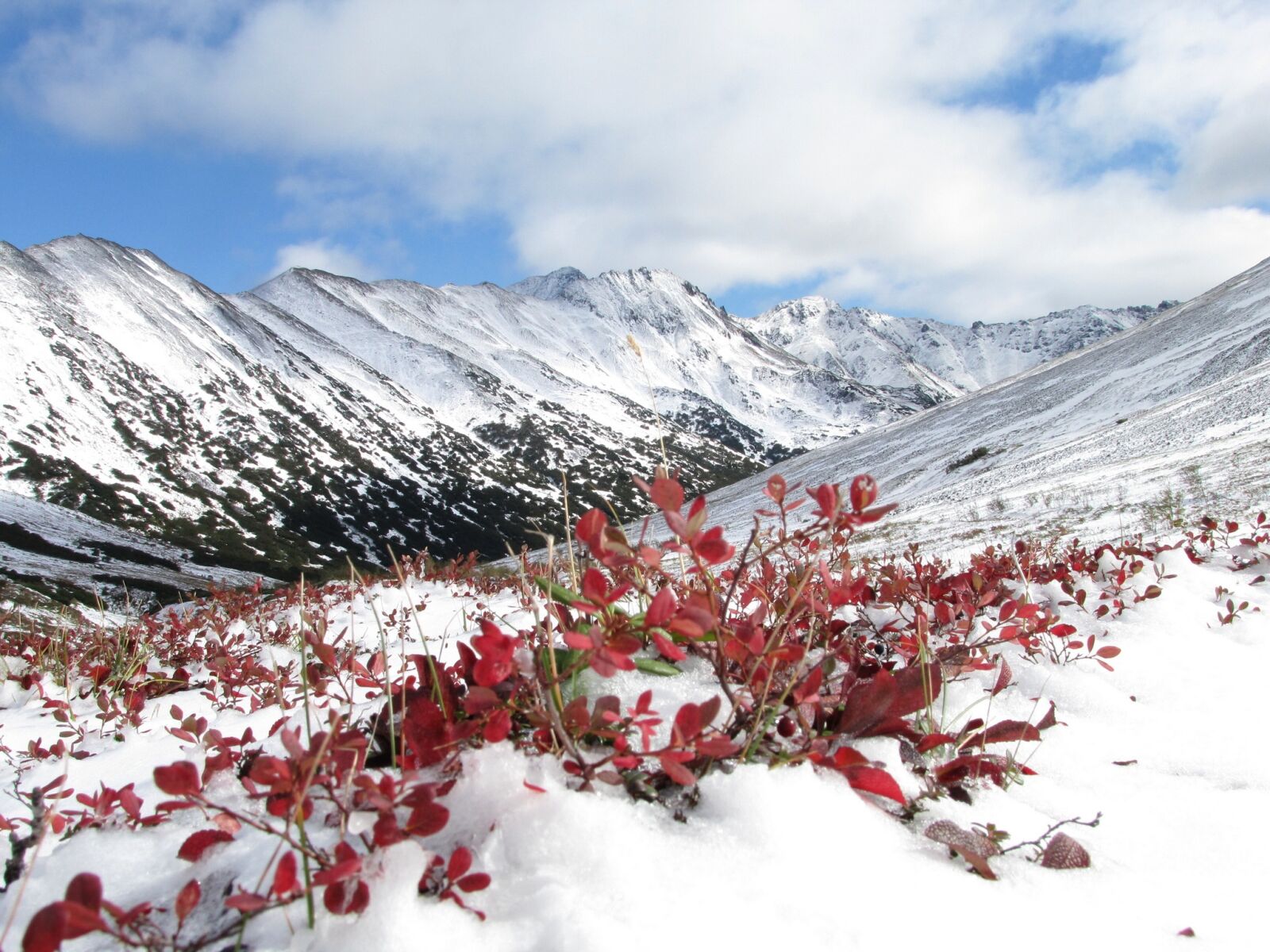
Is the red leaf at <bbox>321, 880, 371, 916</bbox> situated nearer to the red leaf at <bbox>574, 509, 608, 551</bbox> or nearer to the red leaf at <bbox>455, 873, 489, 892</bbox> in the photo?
the red leaf at <bbox>455, 873, 489, 892</bbox>

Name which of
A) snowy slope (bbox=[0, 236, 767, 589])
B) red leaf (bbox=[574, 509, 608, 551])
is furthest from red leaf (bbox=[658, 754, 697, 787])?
snowy slope (bbox=[0, 236, 767, 589])

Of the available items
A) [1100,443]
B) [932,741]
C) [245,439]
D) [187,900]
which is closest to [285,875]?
[187,900]

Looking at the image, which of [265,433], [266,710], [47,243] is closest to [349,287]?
[47,243]

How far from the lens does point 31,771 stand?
8.43 feet

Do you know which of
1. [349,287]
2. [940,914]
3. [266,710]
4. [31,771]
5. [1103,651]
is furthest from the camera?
[349,287]

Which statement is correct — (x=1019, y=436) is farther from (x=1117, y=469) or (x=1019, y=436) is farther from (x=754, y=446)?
(x=754, y=446)

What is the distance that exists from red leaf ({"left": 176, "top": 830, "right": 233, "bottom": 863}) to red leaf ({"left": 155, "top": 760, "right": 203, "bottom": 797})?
4.0 inches

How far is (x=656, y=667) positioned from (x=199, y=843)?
3.17 feet

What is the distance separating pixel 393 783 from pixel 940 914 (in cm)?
94

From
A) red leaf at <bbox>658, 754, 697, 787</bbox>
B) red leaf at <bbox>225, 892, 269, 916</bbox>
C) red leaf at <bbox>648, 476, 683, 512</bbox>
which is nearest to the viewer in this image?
red leaf at <bbox>225, 892, 269, 916</bbox>

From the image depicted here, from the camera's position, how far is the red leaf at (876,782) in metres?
1.28

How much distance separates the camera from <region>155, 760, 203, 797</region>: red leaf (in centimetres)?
104

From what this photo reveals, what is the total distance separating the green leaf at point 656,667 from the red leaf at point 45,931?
3.56ft

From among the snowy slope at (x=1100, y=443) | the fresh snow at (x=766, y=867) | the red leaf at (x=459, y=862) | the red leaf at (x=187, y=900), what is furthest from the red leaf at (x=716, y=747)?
the snowy slope at (x=1100, y=443)
